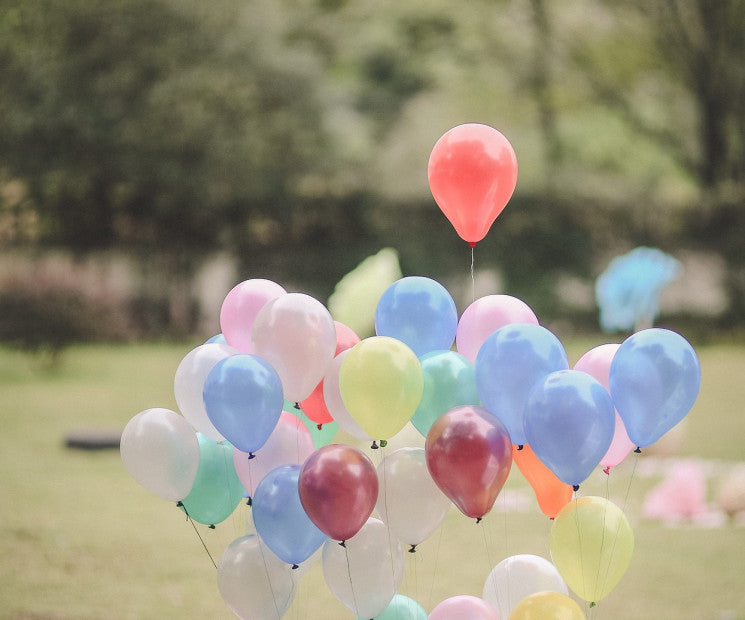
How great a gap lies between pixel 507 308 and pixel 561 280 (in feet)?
42.1

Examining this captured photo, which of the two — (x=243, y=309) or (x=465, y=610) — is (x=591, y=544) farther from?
(x=243, y=309)

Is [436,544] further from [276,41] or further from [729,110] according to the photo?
[729,110]

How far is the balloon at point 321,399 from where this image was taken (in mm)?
3322

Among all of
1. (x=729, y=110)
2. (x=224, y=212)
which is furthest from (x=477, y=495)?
(x=729, y=110)

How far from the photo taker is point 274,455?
3285 millimetres

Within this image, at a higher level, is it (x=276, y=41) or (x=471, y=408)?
(x=471, y=408)

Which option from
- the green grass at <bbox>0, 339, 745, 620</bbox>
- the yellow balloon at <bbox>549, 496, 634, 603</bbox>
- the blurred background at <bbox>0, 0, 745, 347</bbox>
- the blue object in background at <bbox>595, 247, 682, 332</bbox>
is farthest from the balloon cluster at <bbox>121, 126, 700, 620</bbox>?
the blurred background at <bbox>0, 0, 745, 347</bbox>

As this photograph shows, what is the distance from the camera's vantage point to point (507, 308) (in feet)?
10.8

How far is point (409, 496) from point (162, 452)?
2.60 ft

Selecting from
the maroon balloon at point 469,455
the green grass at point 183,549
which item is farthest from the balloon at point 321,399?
the green grass at point 183,549

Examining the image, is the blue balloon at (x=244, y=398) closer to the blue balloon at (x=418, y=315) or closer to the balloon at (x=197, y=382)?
the balloon at (x=197, y=382)

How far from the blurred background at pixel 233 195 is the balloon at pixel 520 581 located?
11892 millimetres

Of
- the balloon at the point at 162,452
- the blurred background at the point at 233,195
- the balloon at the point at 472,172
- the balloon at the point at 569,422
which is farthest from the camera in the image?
the blurred background at the point at 233,195

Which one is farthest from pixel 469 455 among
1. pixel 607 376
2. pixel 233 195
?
pixel 233 195
